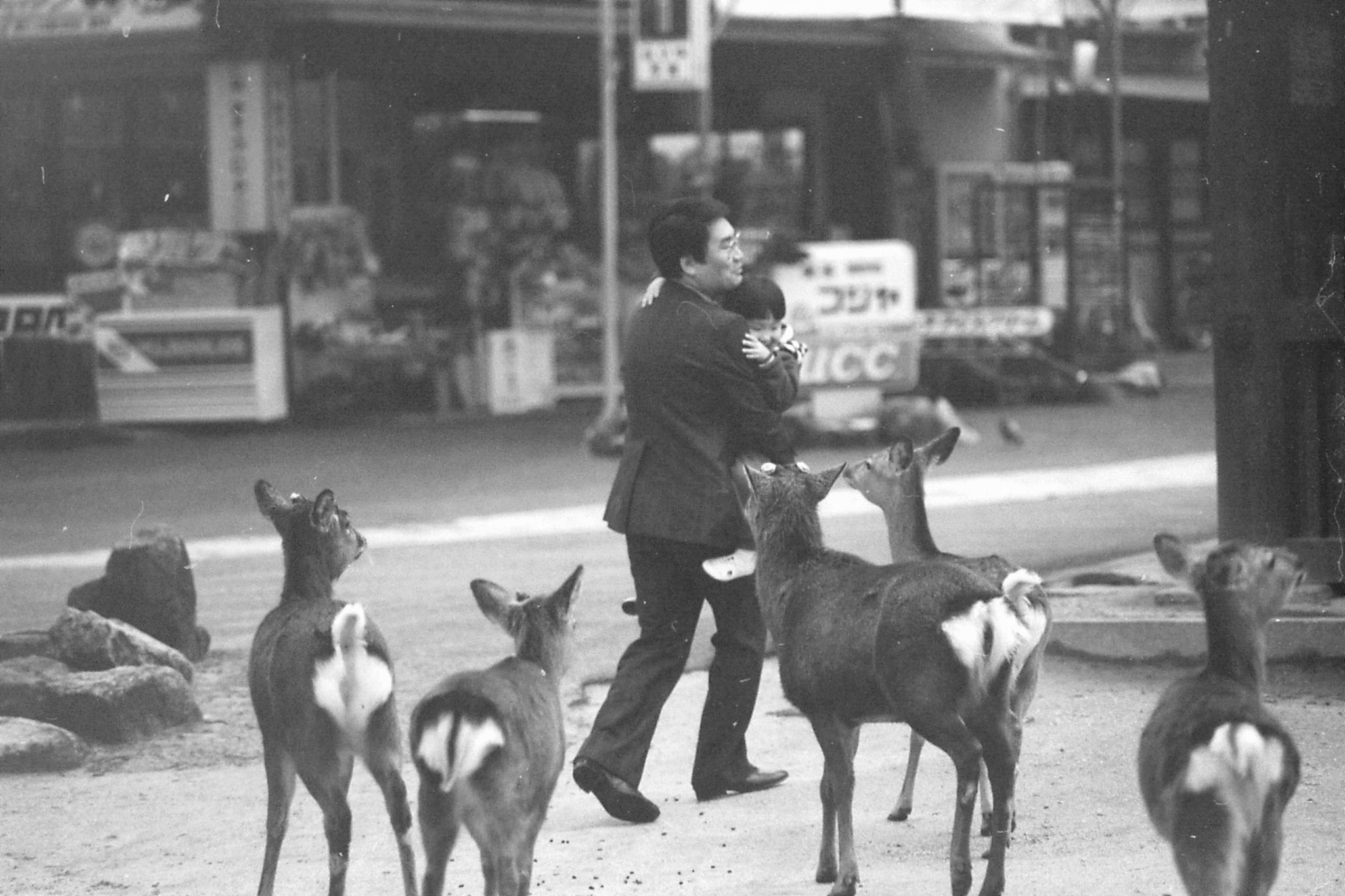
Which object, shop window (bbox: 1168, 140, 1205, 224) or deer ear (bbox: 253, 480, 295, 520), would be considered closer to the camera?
deer ear (bbox: 253, 480, 295, 520)

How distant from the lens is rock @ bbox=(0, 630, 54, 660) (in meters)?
8.99

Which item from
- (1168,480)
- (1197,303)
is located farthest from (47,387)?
(1197,303)

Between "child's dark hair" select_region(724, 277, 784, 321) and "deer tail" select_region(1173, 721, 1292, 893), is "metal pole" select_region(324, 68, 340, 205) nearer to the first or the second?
"child's dark hair" select_region(724, 277, 784, 321)

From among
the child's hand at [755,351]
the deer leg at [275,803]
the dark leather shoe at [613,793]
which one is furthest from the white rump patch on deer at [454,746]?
the child's hand at [755,351]

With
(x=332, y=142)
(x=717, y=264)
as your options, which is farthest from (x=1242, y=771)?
(x=332, y=142)

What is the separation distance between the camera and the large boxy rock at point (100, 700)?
8.33 m

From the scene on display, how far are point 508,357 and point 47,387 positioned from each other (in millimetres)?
5046

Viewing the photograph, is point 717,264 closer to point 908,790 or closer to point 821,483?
point 821,483

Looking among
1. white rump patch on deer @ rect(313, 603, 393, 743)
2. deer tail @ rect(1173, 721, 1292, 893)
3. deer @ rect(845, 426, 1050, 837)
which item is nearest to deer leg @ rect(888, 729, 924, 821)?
deer @ rect(845, 426, 1050, 837)

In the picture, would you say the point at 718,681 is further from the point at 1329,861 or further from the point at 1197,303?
the point at 1197,303

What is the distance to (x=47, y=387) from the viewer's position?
2153cm

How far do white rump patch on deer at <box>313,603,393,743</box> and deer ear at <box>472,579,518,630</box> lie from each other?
357mm

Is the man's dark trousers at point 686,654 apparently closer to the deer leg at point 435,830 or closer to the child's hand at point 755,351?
the child's hand at point 755,351

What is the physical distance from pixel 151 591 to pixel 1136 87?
2617 cm
